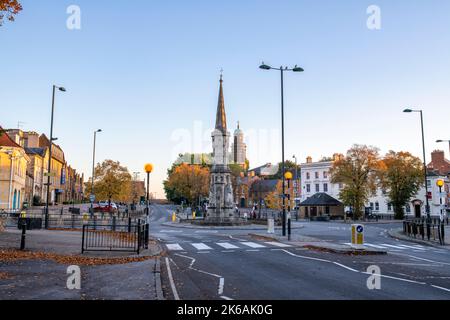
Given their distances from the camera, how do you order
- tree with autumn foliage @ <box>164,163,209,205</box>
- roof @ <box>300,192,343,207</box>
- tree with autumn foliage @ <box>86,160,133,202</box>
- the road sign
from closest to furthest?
1. the road sign
2. tree with autumn foliage @ <box>86,160,133,202</box>
3. roof @ <box>300,192,343,207</box>
4. tree with autumn foliage @ <box>164,163,209,205</box>

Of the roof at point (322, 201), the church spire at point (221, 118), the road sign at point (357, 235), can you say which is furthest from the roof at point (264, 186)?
the road sign at point (357, 235)

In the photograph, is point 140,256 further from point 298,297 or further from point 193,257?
point 298,297

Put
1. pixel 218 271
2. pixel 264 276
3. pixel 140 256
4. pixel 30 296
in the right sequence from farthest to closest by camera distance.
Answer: pixel 140 256 < pixel 218 271 < pixel 264 276 < pixel 30 296

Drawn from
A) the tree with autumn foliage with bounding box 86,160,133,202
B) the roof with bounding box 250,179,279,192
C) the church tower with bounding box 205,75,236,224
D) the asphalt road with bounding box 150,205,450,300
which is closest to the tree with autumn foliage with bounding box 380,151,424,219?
the church tower with bounding box 205,75,236,224

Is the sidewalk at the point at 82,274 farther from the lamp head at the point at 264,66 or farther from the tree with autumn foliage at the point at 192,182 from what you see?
the tree with autumn foliage at the point at 192,182

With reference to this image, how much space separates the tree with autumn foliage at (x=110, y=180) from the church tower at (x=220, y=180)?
48.4 feet

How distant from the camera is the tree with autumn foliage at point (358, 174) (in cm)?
5900

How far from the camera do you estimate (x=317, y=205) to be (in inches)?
2576

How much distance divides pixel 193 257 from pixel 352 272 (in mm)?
6454

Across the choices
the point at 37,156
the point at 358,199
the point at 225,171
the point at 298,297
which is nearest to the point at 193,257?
the point at 298,297

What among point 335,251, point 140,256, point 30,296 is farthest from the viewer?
point 335,251

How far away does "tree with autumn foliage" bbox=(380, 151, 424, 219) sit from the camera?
6256cm

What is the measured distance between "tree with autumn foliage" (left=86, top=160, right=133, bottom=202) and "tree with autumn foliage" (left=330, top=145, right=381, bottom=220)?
110ft

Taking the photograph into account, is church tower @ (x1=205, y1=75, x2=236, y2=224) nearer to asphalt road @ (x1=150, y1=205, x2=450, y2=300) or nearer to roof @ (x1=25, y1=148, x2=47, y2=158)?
asphalt road @ (x1=150, y1=205, x2=450, y2=300)
